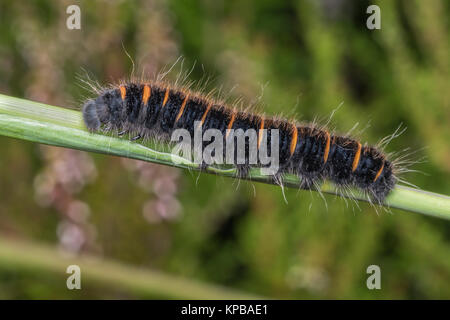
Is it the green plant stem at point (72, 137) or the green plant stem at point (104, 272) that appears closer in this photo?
the green plant stem at point (72, 137)

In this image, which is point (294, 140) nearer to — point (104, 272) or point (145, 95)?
point (145, 95)

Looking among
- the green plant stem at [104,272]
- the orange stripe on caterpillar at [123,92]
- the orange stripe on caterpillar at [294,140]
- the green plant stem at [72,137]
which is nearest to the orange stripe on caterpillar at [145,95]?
the orange stripe on caterpillar at [123,92]

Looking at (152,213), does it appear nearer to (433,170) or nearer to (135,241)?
(135,241)

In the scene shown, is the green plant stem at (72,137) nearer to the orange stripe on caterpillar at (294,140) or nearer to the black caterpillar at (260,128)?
the black caterpillar at (260,128)

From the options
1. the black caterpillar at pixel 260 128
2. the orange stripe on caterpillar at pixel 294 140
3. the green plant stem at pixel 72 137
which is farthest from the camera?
the orange stripe on caterpillar at pixel 294 140

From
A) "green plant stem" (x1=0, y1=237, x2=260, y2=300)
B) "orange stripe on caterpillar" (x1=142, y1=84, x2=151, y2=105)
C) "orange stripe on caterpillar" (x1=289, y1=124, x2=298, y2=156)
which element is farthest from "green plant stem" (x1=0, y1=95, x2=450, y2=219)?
"green plant stem" (x1=0, y1=237, x2=260, y2=300)

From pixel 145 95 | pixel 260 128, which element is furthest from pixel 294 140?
pixel 145 95

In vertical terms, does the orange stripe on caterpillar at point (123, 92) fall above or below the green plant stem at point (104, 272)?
above
